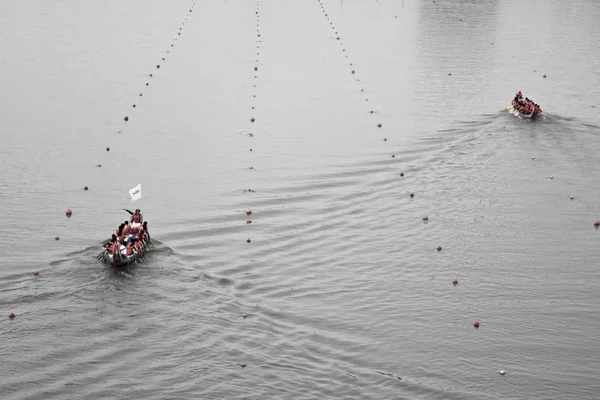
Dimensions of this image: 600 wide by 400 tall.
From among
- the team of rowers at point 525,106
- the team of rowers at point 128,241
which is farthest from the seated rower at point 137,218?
the team of rowers at point 525,106

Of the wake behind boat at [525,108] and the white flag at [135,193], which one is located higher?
the wake behind boat at [525,108]

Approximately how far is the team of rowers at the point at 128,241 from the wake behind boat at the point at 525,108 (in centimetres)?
2487

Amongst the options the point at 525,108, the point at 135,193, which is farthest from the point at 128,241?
the point at 525,108

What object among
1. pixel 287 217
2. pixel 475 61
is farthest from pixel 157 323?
pixel 475 61

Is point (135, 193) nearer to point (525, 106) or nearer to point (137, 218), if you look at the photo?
point (137, 218)

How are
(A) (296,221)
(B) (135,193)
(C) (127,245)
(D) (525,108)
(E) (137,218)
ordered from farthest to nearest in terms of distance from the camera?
(D) (525,108) < (A) (296,221) < (B) (135,193) < (E) (137,218) < (C) (127,245)

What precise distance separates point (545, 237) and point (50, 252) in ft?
63.5

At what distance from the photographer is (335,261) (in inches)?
1176

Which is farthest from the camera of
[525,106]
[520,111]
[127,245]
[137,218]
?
[520,111]

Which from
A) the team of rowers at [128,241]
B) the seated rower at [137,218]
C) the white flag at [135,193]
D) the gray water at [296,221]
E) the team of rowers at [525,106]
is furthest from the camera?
the team of rowers at [525,106]

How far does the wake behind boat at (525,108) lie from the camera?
151ft

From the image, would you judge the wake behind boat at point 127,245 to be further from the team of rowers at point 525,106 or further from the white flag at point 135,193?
the team of rowers at point 525,106

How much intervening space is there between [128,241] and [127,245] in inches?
15.6

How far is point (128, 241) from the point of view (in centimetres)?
2866
